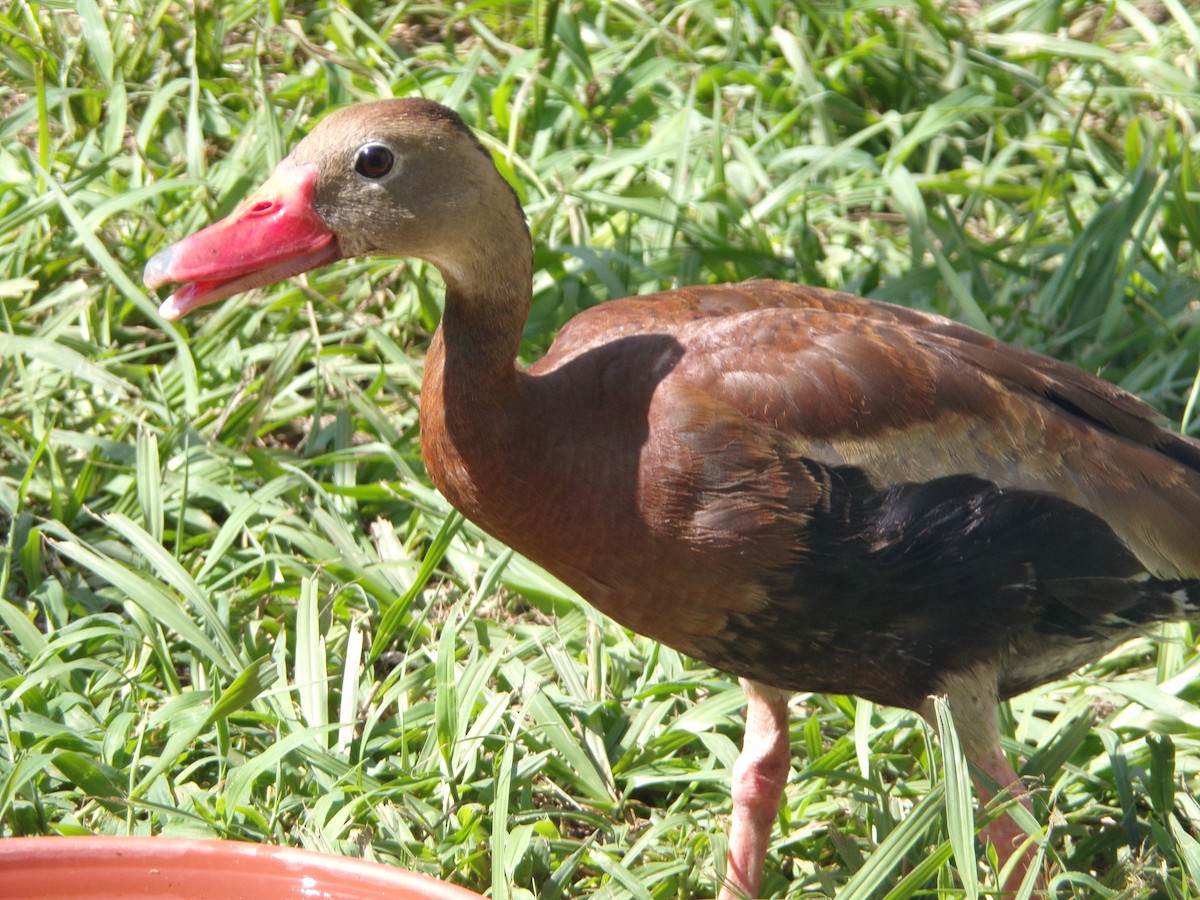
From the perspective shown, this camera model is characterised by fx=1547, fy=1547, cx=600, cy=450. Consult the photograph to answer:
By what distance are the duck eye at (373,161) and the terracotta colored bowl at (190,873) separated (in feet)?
4.14

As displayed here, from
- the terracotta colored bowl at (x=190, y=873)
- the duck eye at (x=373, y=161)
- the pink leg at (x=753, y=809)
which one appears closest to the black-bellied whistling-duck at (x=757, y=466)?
the duck eye at (x=373, y=161)

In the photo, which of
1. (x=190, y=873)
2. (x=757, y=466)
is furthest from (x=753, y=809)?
(x=190, y=873)

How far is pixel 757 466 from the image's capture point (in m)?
2.96

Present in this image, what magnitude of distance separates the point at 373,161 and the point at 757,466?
94 cm

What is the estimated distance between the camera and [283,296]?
15.4ft

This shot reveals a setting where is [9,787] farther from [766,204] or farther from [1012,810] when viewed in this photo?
[766,204]

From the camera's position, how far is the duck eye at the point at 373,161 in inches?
116

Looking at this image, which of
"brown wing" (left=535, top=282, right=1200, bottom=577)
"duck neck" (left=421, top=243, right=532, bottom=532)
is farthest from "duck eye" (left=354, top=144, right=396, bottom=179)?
"brown wing" (left=535, top=282, right=1200, bottom=577)

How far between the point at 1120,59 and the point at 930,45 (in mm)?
679

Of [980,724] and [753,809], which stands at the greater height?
[980,724]

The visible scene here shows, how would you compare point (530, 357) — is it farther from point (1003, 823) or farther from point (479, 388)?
point (1003, 823)

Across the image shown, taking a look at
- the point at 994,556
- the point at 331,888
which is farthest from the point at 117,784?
the point at 994,556

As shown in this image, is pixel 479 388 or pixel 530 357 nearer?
pixel 479 388

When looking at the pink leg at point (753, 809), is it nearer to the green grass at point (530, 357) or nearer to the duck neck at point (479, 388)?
the green grass at point (530, 357)
